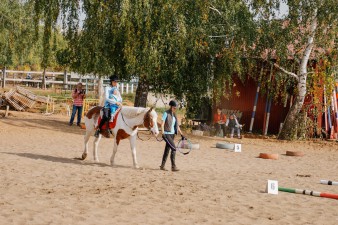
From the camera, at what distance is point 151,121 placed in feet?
42.4

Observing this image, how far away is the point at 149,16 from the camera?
20484 millimetres

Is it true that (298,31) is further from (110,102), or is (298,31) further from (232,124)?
(110,102)

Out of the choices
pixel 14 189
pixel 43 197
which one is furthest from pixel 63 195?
pixel 14 189

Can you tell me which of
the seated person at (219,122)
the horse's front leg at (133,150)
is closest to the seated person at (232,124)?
the seated person at (219,122)

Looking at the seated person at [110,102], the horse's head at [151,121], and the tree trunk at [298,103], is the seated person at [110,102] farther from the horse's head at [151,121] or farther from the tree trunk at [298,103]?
the tree trunk at [298,103]

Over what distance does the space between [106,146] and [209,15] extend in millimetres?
7683

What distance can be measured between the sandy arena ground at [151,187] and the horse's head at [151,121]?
980mm

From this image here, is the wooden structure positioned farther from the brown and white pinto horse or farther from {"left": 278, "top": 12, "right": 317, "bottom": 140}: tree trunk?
→ the brown and white pinto horse

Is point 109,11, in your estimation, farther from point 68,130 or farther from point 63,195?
point 63,195

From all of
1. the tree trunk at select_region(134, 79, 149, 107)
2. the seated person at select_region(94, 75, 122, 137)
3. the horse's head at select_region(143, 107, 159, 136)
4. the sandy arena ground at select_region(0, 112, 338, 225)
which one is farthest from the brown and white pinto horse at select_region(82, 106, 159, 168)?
the tree trunk at select_region(134, 79, 149, 107)

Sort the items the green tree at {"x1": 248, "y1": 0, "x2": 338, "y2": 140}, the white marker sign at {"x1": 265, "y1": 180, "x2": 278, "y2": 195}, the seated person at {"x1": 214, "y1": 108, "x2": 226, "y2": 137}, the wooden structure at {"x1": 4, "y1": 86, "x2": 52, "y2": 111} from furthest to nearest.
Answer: the wooden structure at {"x1": 4, "y1": 86, "x2": 52, "y2": 111} < the seated person at {"x1": 214, "y1": 108, "x2": 226, "y2": 137} < the green tree at {"x1": 248, "y1": 0, "x2": 338, "y2": 140} < the white marker sign at {"x1": 265, "y1": 180, "x2": 278, "y2": 195}

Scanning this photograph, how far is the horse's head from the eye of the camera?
12836 mm

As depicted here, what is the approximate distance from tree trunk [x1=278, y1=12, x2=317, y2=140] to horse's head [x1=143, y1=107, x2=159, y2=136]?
12.6 metres

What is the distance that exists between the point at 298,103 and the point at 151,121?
1322 centimetres
